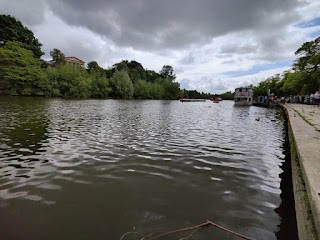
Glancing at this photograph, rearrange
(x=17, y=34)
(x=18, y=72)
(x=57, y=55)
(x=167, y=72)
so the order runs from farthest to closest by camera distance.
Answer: (x=167, y=72)
(x=57, y=55)
(x=17, y=34)
(x=18, y=72)

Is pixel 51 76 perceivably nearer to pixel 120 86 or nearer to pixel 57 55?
pixel 120 86

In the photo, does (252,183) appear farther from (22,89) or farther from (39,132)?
(22,89)

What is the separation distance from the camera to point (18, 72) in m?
54.6

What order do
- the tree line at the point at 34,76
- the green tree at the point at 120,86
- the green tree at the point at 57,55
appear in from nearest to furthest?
the tree line at the point at 34,76
the green tree at the point at 120,86
the green tree at the point at 57,55

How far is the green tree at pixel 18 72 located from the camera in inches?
2108

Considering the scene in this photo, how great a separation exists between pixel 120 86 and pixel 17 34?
3511cm

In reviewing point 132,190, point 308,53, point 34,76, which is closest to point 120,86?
point 34,76

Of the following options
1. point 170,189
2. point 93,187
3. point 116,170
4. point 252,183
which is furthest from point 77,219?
point 252,183

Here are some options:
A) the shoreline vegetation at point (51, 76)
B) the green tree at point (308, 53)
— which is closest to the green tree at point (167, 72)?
the shoreline vegetation at point (51, 76)

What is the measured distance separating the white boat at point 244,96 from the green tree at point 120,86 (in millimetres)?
42160

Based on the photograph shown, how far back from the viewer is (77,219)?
3824 millimetres

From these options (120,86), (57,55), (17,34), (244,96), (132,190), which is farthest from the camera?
(57,55)

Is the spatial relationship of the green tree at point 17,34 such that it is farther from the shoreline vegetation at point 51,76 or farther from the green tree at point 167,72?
the green tree at point 167,72

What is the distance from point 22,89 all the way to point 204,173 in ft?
207
